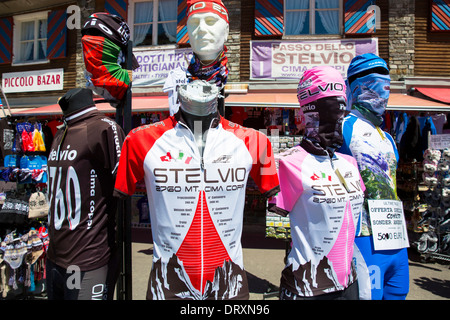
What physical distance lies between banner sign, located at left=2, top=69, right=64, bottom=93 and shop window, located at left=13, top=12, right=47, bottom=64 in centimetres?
45

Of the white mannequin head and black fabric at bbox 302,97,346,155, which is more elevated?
the white mannequin head

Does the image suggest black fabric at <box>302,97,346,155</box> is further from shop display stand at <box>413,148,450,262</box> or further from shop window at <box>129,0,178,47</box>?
shop window at <box>129,0,178,47</box>

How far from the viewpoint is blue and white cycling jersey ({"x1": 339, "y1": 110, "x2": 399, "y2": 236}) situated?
174cm

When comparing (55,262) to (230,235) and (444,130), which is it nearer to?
(230,235)

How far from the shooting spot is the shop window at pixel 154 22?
734 centimetres

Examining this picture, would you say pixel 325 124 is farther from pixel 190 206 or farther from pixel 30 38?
pixel 30 38

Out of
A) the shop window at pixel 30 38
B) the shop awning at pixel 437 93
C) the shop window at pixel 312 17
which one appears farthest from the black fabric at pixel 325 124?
the shop window at pixel 30 38

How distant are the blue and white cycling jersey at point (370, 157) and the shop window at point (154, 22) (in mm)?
6471

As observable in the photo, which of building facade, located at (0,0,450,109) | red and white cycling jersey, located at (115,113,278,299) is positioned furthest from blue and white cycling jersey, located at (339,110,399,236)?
building facade, located at (0,0,450,109)

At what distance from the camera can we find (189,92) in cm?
133

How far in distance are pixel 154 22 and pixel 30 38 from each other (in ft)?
13.6

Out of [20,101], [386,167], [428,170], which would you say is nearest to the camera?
[386,167]
